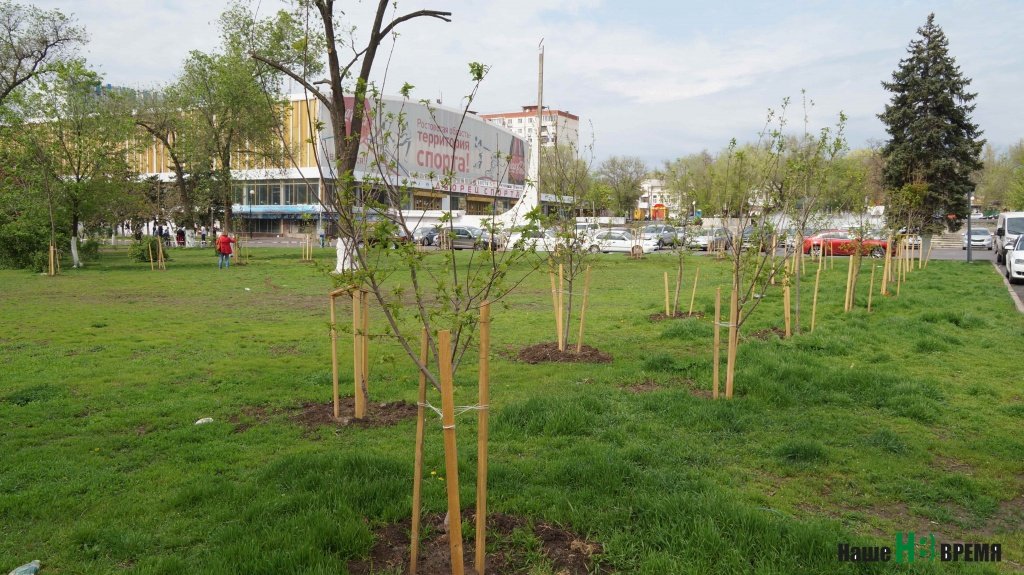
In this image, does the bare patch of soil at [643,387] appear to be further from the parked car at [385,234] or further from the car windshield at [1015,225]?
the car windshield at [1015,225]

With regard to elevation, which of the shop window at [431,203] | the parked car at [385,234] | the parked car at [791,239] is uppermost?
the shop window at [431,203]

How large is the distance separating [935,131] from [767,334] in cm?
2604

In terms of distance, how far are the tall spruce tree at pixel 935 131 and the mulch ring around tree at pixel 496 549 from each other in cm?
3273

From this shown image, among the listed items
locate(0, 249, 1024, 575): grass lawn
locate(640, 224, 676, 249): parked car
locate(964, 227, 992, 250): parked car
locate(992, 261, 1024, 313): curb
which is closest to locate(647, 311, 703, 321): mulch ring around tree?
locate(0, 249, 1024, 575): grass lawn

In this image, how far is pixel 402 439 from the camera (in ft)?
19.1

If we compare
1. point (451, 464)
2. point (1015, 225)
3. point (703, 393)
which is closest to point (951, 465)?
point (703, 393)

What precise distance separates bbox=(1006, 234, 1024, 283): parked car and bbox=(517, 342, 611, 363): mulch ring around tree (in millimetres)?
15682

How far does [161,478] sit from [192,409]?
6.28 feet

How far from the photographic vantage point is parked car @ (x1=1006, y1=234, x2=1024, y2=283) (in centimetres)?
1886

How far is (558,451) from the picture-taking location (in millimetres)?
5398

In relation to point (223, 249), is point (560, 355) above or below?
below

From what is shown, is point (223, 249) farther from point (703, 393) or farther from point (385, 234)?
point (385, 234)

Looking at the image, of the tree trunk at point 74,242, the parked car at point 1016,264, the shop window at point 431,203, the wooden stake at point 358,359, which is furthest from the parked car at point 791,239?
the tree trunk at point 74,242

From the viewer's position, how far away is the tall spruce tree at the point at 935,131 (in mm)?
31094
